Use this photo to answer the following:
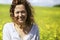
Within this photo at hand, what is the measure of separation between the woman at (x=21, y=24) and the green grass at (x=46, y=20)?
11 cm

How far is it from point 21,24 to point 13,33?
135mm

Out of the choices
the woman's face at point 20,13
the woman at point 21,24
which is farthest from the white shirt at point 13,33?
the woman's face at point 20,13

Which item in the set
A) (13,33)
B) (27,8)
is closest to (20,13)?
(27,8)

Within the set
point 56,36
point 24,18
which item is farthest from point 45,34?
point 24,18

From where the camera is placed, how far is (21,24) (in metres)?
1.48

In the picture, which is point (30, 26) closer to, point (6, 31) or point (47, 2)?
point (6, 31)

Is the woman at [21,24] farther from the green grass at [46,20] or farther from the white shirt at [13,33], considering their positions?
the green grass at [46,20]

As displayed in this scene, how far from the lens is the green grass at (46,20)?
1.58 metres

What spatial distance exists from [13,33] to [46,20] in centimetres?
46

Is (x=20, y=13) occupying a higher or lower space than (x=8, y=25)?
higher

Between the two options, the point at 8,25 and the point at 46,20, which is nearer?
the point at 8,25

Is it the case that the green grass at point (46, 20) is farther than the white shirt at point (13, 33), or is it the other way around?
the green grass at point (46, 20)

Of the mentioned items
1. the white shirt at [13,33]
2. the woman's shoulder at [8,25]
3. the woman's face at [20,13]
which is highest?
the woman's face at [20,13]

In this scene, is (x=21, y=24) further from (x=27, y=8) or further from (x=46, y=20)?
(x=46, y=20)
